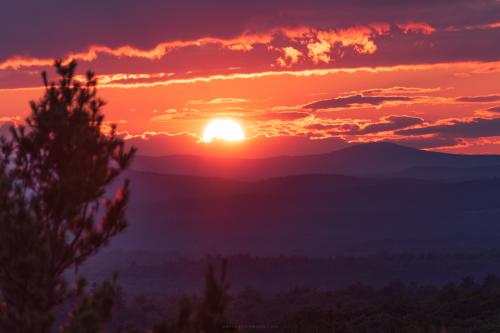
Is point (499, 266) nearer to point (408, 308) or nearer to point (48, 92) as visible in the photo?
point (408, 308)

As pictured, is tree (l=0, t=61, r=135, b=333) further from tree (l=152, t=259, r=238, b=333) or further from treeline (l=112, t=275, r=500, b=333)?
treeline (l=112, t=275, r=500, b=333)

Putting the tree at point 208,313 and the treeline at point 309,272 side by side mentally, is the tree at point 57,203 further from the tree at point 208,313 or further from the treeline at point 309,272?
the treeline at point 309,272

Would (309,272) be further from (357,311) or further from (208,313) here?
(208,313)

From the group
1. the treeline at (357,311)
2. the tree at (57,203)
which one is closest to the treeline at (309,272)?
the treeline at (357,311)

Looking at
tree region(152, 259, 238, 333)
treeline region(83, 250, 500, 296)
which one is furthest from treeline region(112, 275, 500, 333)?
treeline region(83, 250, 500, 296)

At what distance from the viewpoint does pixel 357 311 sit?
62.3m

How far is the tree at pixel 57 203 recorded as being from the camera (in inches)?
663

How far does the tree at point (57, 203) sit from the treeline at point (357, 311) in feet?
96.3

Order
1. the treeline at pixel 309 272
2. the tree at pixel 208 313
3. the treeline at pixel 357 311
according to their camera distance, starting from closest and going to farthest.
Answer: the tree at pixel 208 313
the treeline at pixel 357 311
the treeline at pixel 309 272

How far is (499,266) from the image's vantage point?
134 meters

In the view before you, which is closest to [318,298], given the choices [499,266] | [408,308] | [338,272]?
[408,308]

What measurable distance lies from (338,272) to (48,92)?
11185 cm

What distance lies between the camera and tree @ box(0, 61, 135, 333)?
1684 centimetres

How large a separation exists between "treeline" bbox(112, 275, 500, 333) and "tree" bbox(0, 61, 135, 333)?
96.3 feet
